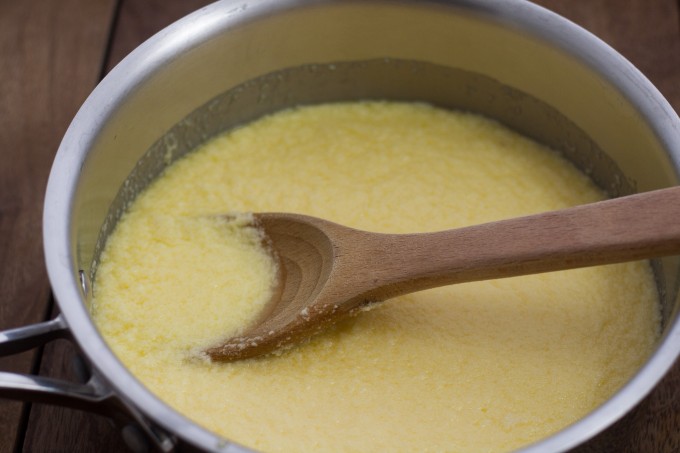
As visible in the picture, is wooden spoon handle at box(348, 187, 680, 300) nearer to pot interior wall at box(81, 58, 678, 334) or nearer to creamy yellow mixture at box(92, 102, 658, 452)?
creamy yellow mixture at box(92, 102, 658, 452)

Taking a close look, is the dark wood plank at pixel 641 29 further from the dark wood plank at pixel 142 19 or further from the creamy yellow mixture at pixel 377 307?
the dark wood plank at pixel 142 19

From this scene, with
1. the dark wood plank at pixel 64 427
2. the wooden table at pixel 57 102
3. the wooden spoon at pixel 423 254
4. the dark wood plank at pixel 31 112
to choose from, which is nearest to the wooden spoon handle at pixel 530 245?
the wooden spoon at pixel 423 254

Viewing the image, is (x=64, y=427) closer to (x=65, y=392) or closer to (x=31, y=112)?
(x=65, y=392)

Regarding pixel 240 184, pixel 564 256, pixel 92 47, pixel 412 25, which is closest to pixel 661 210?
pixel 564 256

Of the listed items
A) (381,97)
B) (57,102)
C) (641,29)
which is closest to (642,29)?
(641,29)

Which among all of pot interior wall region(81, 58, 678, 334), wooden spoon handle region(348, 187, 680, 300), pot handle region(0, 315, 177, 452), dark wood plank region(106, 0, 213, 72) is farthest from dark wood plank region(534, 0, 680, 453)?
pot handle region(0, 315, 177, 452)

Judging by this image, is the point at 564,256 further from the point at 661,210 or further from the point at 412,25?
the point at 412,25

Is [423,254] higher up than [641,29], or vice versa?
[641,29]
